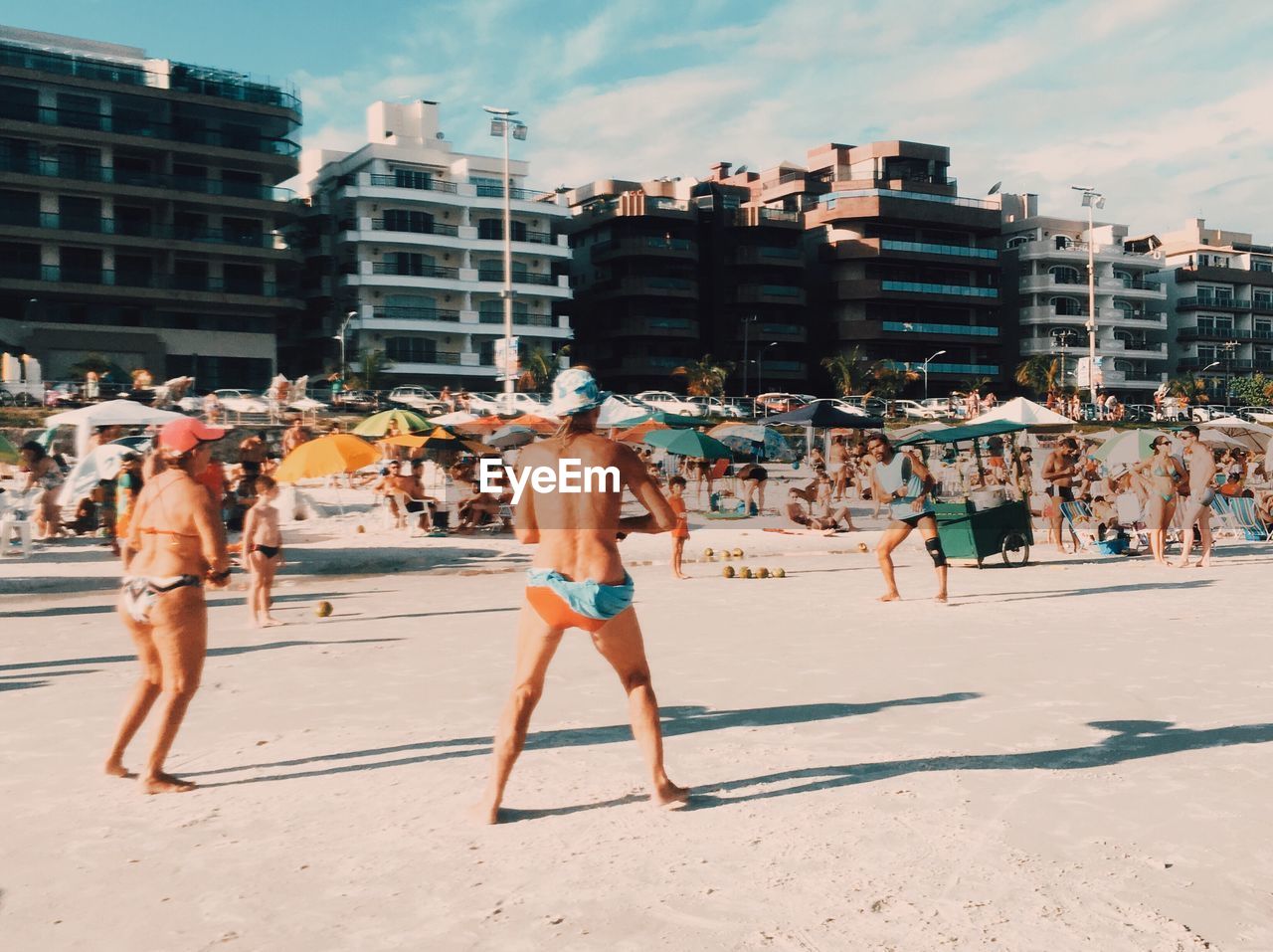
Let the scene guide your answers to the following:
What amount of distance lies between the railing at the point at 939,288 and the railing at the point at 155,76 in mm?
37024

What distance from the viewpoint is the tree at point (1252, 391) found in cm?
7762

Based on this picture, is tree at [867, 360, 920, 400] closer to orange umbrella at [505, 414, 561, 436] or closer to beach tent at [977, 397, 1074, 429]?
orange umbrella at [505, 414, 561, 436]

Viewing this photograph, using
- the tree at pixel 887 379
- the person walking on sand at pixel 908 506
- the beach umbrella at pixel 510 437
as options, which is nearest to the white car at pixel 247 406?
the beach umbrella at pixel 510 437

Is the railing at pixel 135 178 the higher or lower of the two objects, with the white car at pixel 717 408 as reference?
higher

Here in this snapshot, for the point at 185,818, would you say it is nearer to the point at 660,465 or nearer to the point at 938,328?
the point at 660,465

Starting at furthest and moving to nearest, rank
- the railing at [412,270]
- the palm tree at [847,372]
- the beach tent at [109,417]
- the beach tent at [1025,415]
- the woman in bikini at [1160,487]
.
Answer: the palm tree at [847,372] → the railing at [412,270] → the beach tent at [1025,415] → the beach tent at [109,417] → the woman in bikini at [1160,487]

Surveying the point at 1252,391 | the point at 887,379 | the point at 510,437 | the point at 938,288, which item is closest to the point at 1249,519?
the point at 510,437

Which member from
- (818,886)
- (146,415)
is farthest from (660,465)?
(818,886)

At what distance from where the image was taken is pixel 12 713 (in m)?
6.81

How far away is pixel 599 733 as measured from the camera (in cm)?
618

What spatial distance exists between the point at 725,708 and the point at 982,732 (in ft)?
4.88

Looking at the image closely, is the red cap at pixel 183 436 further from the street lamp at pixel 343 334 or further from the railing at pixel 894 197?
the railing at pixel 894 197

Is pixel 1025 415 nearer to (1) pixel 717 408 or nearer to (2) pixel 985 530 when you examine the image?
(2) pixel 985 530

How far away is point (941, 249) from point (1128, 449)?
188 ft
